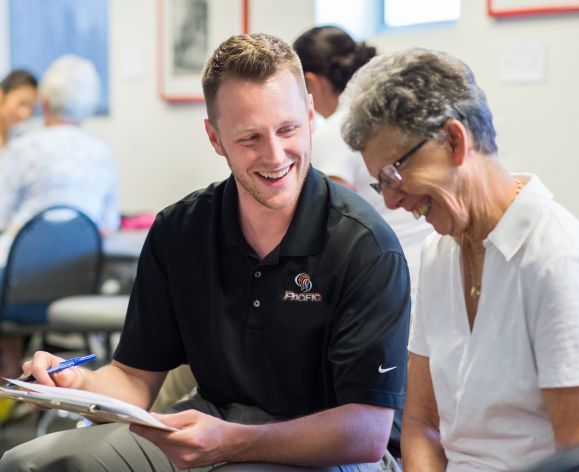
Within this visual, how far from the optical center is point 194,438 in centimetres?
180

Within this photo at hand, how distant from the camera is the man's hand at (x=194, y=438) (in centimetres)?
179

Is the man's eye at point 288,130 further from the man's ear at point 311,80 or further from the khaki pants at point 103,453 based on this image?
the man's ear at point 311,80

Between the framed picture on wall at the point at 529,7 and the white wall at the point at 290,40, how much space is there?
31 millimetres

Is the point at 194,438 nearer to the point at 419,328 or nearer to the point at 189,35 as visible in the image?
the point at 419,328

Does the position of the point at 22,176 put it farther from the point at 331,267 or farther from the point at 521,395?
the point at 521,395

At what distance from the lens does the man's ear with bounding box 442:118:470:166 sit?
66.6 inches

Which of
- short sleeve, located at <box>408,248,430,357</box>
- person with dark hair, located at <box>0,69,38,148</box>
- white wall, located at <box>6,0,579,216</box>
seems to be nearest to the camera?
short sleeve, located at <box>408,248,430,357</box>

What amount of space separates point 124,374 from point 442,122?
96 centimetres

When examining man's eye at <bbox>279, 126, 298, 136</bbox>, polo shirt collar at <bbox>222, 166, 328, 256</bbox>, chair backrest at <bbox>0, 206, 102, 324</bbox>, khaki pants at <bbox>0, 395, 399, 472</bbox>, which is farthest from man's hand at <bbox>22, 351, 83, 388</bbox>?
chair backrest at <bbox>0, 206, 102, 324</bbox>

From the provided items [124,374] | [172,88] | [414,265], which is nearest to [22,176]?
[172,88]

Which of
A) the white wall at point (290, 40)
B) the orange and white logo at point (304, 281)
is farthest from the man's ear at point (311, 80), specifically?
the orange and white logo at point (304, 281)

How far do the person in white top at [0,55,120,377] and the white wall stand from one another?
588 mm

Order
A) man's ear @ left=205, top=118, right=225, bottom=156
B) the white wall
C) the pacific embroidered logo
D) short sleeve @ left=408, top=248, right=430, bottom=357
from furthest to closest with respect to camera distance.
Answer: the white wall → man's ear @ left=205, top=118, right=225, bottom=156 → the pacific embroidered logo → short sleeve @ left=408, top=248, right=430, bottom=357

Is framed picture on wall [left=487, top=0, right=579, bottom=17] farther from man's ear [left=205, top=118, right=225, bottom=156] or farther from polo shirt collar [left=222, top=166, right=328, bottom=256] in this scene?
man's ear [left=205, top=118, right=225, bottom=156]
